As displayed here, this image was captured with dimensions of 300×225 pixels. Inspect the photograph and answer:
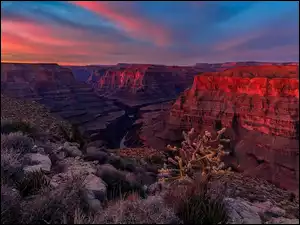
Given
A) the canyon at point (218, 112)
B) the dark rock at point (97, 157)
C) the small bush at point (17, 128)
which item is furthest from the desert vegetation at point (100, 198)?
the canyon at point (218, 112)

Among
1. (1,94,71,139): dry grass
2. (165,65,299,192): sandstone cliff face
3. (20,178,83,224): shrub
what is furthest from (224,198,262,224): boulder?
(165,65,299,192): sandstone cliff face

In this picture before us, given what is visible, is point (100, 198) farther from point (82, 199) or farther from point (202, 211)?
point (202, 211)

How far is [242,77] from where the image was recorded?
45.7 meters

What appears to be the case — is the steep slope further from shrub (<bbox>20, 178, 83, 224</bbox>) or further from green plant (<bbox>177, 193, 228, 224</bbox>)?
shrub (<bbox>20, 178, 83, 224</bbox>)

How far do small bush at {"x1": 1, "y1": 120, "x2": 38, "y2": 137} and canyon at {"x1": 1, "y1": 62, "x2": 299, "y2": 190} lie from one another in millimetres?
14178

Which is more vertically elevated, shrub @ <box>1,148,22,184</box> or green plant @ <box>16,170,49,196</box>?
shrub @ <box>1,148,22,184</box>

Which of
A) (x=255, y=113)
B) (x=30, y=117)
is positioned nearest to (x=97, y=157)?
(x=30, y=117)

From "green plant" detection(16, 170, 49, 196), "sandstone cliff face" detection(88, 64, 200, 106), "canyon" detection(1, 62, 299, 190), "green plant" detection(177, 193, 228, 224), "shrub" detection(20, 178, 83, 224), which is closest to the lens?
"shrub" detection(20, 178, 83, 224)

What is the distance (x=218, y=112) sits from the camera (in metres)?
43.4

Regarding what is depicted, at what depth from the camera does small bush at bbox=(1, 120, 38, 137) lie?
32.3 feet

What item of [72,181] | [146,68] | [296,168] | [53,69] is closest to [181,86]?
[146,68]

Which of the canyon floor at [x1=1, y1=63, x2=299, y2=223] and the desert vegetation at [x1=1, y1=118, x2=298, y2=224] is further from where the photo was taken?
the canyon floor at [x1=1, y1=63, x2=299, y2=223]

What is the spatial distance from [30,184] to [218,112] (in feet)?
130

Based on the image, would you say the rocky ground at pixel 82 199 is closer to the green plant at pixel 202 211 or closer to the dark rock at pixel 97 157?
the green plant at pixel 202 211
